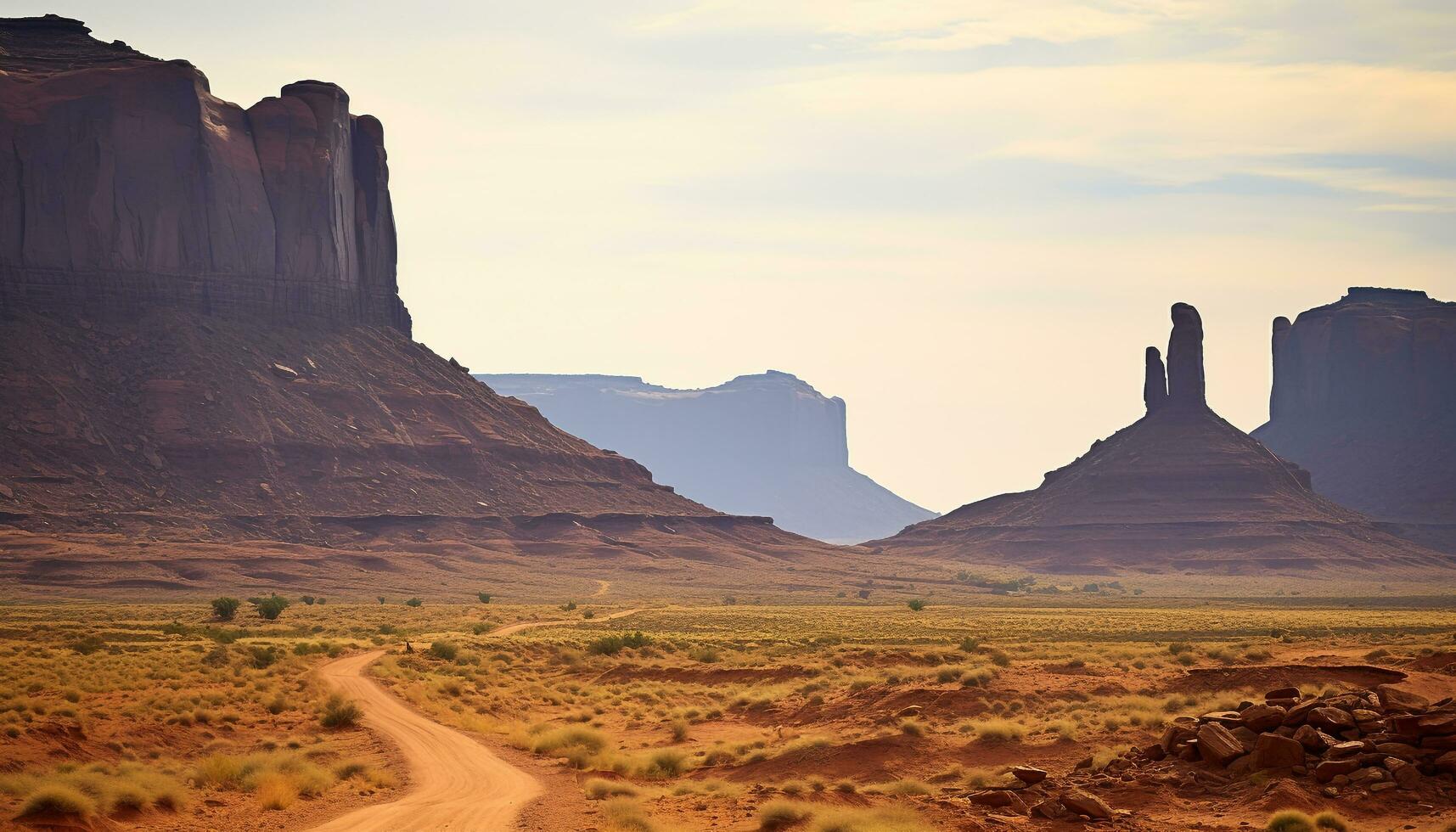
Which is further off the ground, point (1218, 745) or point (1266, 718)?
point (1266, 718)

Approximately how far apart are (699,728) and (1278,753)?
1726 centimetres

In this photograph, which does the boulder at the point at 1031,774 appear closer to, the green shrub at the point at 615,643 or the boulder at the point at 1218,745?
the boulder at the point at 1218,745

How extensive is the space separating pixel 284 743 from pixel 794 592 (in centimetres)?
8631

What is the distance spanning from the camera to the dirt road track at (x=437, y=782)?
2264 centimetres

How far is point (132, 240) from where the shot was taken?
127 metres

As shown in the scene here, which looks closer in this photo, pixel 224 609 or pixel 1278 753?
pixel 1278 753

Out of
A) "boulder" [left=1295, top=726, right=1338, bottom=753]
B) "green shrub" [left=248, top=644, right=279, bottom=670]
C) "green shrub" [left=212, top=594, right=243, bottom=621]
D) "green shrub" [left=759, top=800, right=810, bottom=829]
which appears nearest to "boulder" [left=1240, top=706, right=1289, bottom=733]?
"boulder" [left=1295, top=726, right=1338, bottom=753]

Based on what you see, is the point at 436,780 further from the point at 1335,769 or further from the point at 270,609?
the point at 270,609

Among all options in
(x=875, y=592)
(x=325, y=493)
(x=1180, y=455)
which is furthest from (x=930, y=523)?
(x=325, y=493)

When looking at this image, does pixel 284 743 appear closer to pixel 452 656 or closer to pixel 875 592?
pixel 452 656

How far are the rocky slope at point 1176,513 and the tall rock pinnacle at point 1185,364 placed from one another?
153 mm

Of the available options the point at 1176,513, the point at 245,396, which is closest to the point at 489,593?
the point at 245,396

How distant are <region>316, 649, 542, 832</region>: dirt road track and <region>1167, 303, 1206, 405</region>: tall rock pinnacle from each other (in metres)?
160

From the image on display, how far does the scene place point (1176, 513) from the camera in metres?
166
